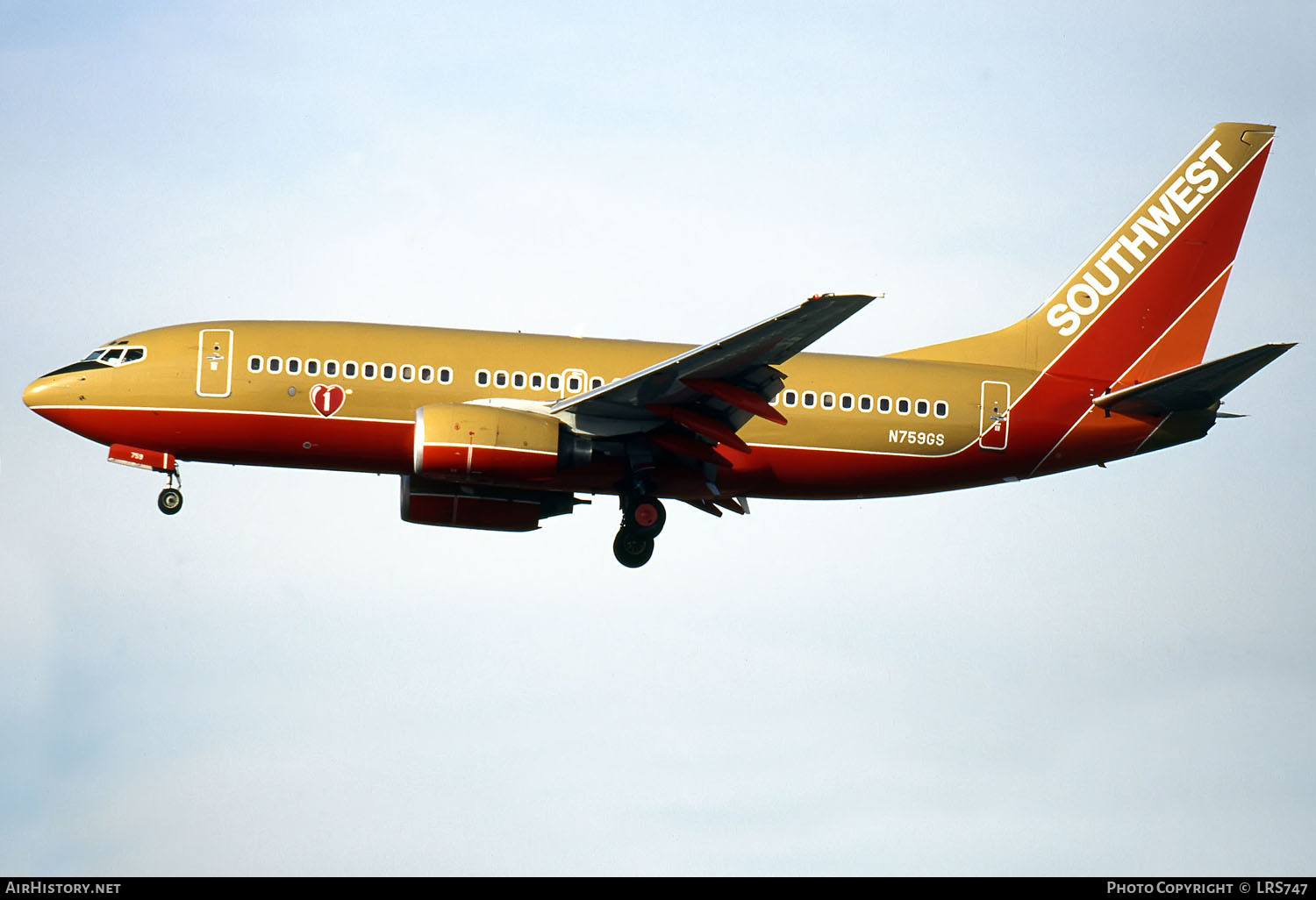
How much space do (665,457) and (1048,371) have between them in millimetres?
10015

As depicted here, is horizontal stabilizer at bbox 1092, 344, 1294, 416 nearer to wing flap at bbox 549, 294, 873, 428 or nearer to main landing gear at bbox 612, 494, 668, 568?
wing flap at bbox 549, 294, 873, 428

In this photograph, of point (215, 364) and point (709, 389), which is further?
point (215, 364)

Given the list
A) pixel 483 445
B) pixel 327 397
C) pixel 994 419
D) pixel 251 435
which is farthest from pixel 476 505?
pixel 994 419

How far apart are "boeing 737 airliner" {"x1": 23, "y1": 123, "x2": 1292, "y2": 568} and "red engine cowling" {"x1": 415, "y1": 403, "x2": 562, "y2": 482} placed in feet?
0.14

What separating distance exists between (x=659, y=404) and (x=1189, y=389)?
12.2 m

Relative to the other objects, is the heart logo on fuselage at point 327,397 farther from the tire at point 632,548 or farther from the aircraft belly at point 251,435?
the tire at point 632,548

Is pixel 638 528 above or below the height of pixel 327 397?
below

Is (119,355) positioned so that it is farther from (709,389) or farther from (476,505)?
(709,389)

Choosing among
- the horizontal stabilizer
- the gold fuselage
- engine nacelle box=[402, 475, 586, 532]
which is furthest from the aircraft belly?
the horizontal stabilizer

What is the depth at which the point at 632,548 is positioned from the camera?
40250 mm

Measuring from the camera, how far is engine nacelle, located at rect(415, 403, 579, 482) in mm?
36219

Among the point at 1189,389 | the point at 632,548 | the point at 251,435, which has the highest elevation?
the point at 1189,389

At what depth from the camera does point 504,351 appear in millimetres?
38844
